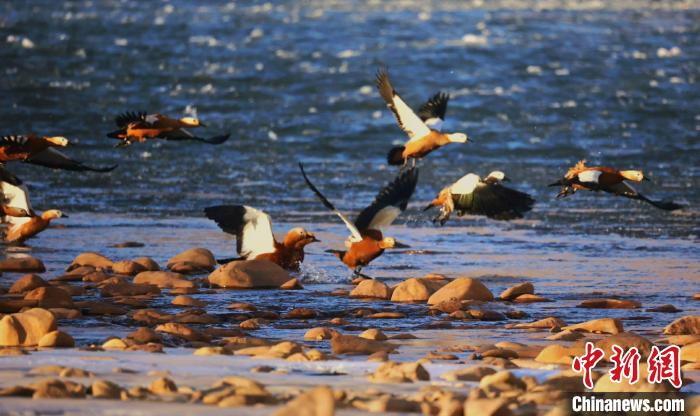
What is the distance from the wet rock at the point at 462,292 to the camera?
435 inches

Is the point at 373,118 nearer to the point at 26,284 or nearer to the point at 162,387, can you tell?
the point at 26,284

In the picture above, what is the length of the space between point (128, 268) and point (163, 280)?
0.76 metres

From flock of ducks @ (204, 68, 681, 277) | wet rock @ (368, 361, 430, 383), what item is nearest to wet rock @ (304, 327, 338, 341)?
wet rock @ (368, 361, 430, 383)

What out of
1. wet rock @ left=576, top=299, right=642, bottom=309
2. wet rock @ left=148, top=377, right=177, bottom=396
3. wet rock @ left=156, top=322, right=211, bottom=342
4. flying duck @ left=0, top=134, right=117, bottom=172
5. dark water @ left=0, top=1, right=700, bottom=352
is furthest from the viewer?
dark water @ left=0, top=1, right=700, bottom=352

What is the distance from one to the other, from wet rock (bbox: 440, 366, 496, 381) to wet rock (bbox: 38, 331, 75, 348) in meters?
2.18

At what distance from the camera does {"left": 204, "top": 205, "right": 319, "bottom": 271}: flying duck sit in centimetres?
1274

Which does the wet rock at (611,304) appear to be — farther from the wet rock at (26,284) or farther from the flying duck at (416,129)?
the wet rock at (26,284)

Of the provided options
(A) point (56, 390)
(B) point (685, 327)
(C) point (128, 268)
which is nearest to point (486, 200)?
(C) point (128, 268)

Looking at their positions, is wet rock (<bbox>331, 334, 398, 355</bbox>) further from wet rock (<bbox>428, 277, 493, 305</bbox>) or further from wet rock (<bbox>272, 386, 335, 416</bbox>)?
wet rock (<bbox>272, 386, 335, 416</bbox>)

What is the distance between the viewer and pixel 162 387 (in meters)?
6.91

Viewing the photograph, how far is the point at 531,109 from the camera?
29.2 meters

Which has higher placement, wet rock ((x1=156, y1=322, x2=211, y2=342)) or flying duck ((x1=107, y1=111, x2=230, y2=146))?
flying duck ((x1=107, y1=111, x2=230, y2=146))

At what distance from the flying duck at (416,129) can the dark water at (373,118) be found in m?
0.98

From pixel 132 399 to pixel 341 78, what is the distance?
26.8 metres
